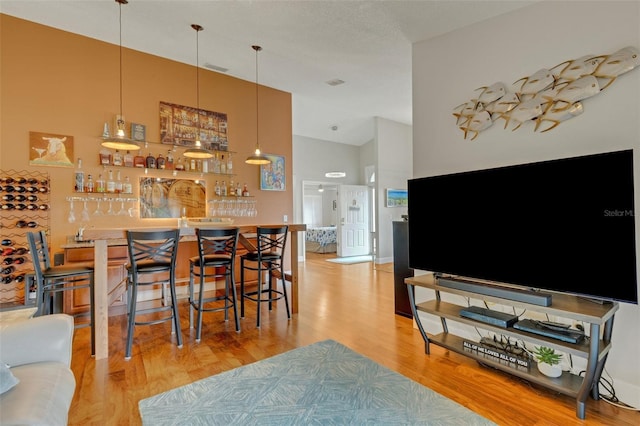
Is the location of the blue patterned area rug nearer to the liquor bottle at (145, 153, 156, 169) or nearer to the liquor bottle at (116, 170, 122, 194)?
the liquor bottle at (116, 170, 122, 194)

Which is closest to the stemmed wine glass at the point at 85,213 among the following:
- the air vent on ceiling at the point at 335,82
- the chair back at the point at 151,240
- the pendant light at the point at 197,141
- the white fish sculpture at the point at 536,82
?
the pendant light at the point at 197,141

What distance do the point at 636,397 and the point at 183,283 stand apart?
4849 millimetres

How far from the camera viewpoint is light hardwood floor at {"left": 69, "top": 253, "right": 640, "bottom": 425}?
2045 millimetres

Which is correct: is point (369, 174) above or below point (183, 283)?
above

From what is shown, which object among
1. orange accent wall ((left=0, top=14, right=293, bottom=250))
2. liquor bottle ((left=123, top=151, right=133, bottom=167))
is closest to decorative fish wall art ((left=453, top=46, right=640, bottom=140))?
orange accent wall ((left=0, top=14, right=293, bottom=250))

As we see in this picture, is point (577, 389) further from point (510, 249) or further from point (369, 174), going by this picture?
point (369, 174)

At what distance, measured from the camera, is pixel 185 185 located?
4961 mm

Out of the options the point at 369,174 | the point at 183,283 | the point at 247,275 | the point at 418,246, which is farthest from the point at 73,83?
the point at 369,174

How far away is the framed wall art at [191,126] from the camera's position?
15.7 feet

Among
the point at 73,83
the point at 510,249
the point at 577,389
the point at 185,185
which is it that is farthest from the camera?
the point at 185,185

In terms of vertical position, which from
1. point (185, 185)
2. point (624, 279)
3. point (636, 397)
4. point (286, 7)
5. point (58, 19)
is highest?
point (58, 19)

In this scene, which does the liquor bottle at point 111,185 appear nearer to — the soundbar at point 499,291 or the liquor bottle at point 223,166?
the liquor bottle at point 223,166

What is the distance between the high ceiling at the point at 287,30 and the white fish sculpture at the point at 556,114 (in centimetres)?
98

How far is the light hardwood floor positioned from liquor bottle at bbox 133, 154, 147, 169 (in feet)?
6.87
